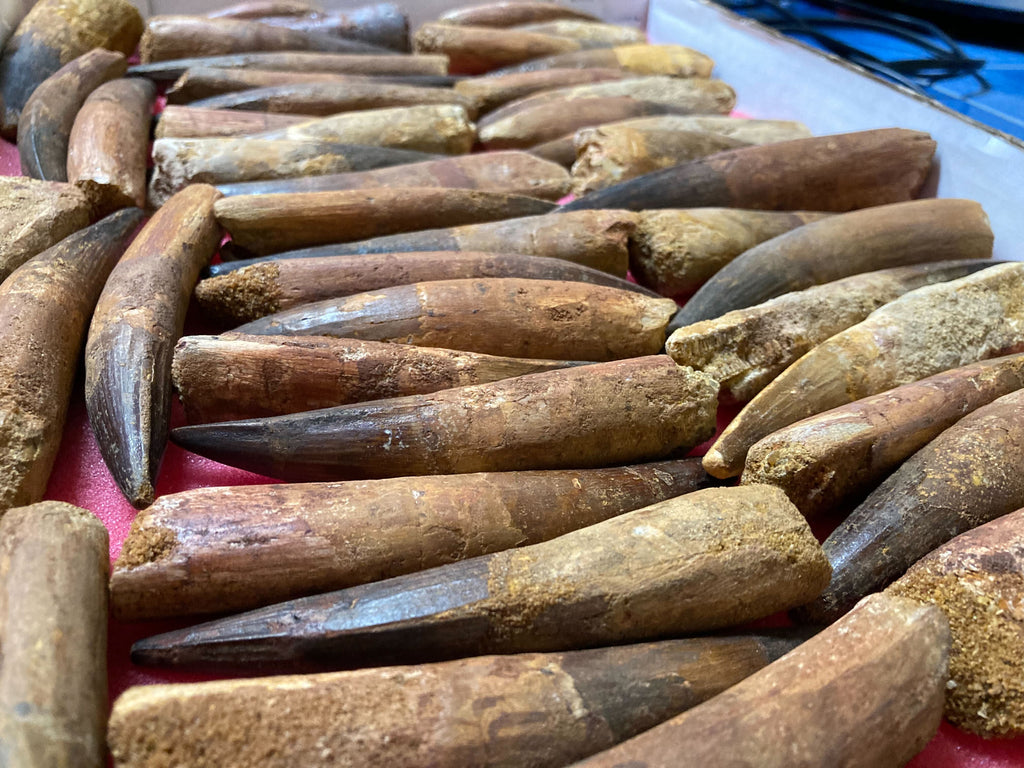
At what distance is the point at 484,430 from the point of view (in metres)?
1.51

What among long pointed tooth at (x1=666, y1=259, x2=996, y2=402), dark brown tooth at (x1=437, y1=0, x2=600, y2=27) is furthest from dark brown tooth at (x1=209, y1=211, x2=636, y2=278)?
dark brown tooth at (x1=437, y1=0, x2=600, y2=27)

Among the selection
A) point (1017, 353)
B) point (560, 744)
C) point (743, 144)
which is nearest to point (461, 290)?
point (560, 744)

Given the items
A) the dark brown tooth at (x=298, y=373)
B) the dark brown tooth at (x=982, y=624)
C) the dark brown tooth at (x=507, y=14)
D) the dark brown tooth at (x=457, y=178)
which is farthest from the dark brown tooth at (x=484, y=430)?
the dark brown tooth at (x=507, y=14)

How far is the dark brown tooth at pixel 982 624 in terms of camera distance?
1204 mm

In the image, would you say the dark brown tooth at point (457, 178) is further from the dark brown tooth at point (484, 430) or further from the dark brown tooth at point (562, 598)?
the dark brown tooth at point (562, 598)

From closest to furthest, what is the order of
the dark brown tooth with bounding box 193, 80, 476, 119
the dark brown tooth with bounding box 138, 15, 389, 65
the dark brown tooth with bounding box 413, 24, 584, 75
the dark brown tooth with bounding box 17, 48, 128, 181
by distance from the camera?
the dark brown tooth with bounding box 17, 48, 128, 181
the dark brown tooth with bounding box 193, 80, 476, 119
the dark brown tooth with bounding box 138, 15, 389, 65
the dark brown tooth with bounding box 413, 24, 584, 75

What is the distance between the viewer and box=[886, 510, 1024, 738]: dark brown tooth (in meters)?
1.20

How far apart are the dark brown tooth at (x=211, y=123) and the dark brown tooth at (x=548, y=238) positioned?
88 cm

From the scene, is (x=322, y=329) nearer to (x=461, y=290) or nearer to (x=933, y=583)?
(x=461, y=290)

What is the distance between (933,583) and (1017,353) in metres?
0.86

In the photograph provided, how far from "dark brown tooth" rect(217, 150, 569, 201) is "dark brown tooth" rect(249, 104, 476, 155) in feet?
0.44

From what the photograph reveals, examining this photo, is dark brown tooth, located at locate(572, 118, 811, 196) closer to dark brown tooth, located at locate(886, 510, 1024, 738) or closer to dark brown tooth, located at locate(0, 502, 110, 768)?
dark brown tooth, located at locate(886, 510, 1024, 738)

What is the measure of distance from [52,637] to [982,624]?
1447 mm

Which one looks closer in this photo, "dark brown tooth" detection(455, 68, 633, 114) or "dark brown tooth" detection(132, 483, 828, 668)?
"dark brown tooth" detection(132, 483, 828, 668)
